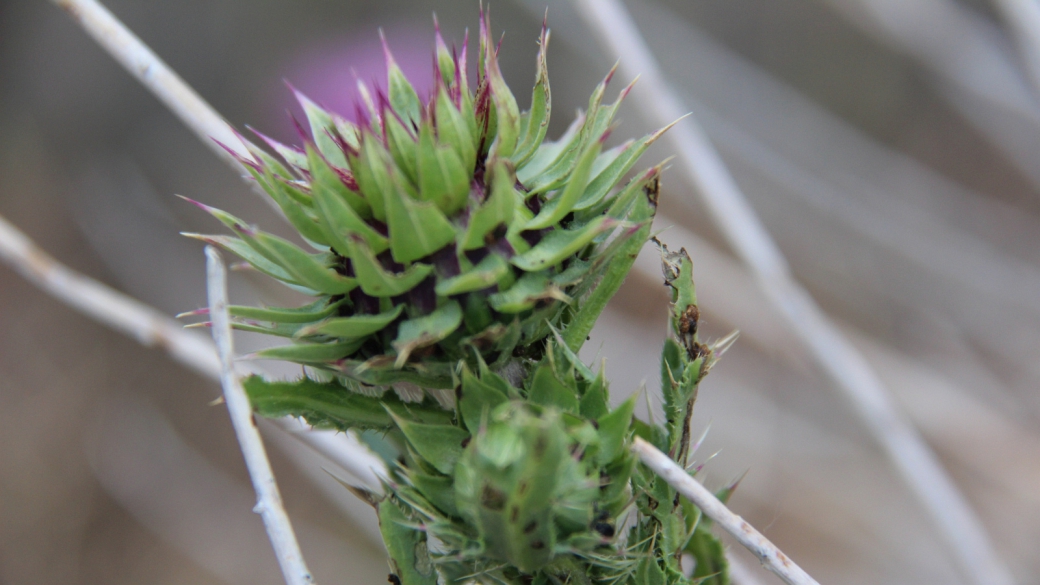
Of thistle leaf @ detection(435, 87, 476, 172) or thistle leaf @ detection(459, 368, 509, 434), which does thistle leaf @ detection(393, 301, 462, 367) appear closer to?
thistle leaf @ detection(459, 368, 509, 434)

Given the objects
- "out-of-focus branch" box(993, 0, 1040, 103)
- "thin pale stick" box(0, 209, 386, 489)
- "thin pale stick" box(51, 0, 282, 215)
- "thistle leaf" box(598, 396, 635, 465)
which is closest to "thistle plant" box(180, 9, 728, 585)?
"thistle leaf" box(598, 396, 635, 465)

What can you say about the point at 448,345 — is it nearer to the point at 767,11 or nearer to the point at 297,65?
the point at 297,65

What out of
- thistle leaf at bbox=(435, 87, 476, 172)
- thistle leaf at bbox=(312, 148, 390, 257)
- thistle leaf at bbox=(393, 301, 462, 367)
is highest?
thistle leaf at bbox=(435, 87, 476, 172)

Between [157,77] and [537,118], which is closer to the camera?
[537,118]

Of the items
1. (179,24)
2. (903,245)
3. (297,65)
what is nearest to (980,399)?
(903,245)

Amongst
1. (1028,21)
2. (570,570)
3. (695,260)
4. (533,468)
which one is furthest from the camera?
(695,260)

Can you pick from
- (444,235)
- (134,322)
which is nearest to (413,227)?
(444,235)

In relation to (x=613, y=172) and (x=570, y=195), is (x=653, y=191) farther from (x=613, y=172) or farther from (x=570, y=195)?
(x=570, y=195)
